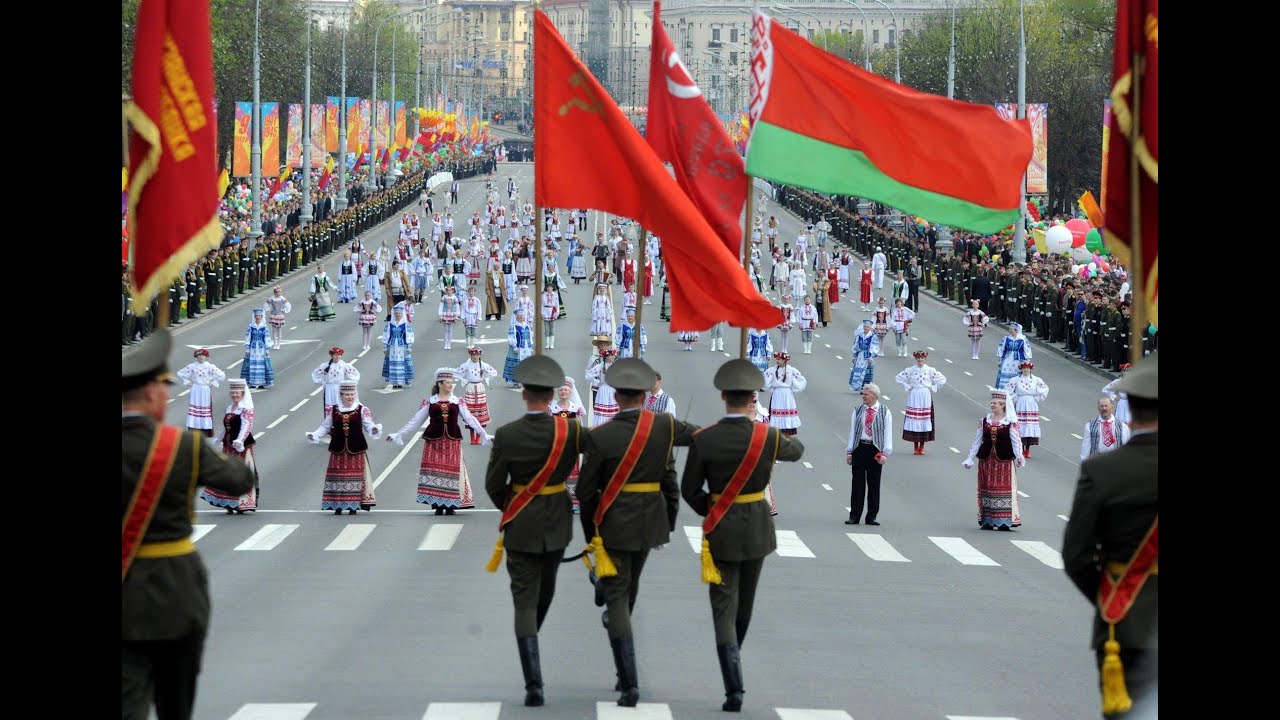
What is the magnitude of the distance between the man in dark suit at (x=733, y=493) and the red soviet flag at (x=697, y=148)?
217cm

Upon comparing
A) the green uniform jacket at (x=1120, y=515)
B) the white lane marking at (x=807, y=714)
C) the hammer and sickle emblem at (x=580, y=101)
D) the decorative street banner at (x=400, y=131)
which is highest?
the decorative street banner at (x=400, y=131)

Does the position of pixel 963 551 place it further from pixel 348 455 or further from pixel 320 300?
pixel 320 300

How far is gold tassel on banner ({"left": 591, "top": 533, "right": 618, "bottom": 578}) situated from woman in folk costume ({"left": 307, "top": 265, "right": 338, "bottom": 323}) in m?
44.3

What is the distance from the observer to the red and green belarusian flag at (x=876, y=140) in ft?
40.0

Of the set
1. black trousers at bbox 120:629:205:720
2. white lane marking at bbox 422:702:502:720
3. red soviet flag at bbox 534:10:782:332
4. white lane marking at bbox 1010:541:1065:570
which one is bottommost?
white lane marking at bbox 1010:541:1065:570

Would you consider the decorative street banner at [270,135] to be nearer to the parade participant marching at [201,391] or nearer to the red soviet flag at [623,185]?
the parade participant marching at [201,391]

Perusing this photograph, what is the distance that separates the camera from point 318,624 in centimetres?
1631

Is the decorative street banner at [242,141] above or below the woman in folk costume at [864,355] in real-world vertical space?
above

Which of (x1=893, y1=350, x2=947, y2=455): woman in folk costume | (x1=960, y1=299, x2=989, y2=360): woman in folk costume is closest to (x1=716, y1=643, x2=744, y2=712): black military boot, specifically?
(x1=893, y1=350, x2=947, y2=455): woman in folk costume

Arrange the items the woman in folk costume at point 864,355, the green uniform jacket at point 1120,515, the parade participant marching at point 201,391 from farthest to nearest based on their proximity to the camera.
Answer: the woman in folk costume at point 864,355 → the parade participant marching at point 201,391 → the green uniform jacket at point 1120,515

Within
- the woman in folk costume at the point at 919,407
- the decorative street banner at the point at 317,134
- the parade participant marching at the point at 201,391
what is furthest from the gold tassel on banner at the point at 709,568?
the decorative street banner at the point at 317,134

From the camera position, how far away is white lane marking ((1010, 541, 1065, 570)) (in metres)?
22.4

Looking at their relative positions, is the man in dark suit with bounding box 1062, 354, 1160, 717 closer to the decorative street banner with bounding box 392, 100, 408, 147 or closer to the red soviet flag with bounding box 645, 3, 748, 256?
the red soviet flag with bounding box 645, 3, 748, 256
